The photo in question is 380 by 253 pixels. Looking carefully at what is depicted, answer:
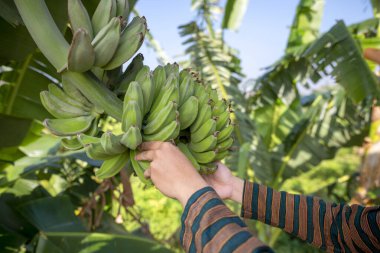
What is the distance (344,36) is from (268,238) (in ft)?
6.05

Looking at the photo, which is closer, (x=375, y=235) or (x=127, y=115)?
(x=127, y=115)

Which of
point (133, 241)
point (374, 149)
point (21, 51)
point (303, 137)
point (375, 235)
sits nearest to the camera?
point (375, 235)

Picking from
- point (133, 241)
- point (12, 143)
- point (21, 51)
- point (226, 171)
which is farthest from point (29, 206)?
point (226, 171)

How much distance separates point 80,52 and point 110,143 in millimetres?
153

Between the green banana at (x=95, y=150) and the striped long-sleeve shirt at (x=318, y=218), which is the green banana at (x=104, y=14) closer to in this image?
the green banana at (x=95, y=150)

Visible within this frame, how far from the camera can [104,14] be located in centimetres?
68

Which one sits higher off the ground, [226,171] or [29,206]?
[226,171]

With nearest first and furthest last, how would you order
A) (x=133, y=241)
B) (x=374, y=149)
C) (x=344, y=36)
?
(x=133, y=241)
(x=344, y=36)
(x=374, y=149)

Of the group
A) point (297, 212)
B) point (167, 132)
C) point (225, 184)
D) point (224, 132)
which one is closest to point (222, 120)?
point (224, 132)

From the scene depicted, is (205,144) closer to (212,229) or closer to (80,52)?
(212,229)

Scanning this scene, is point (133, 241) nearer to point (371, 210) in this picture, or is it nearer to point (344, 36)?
point (371, 210)

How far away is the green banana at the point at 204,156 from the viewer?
0.75 m

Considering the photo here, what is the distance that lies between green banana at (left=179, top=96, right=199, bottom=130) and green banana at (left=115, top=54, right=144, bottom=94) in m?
0.13

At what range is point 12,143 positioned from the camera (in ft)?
4.88
